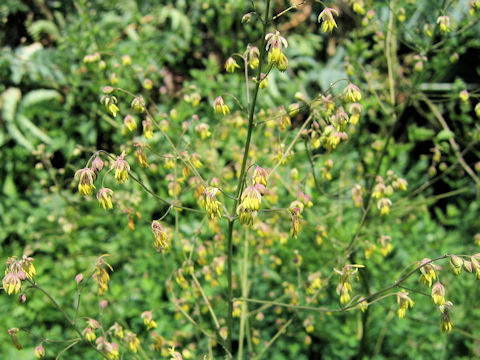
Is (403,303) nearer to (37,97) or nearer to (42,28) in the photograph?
(37,97)

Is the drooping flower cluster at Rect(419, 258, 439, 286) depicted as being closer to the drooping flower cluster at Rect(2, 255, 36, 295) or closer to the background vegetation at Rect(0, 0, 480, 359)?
the background vegetation at Rect(0, 0, 480, 359)

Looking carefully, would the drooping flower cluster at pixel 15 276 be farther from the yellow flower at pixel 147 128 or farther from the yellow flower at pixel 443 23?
the yellow flower at pixel 443 23

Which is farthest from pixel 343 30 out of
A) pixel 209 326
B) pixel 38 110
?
pixel 209 326

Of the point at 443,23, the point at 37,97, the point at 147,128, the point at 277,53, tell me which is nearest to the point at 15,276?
the point at 147,128

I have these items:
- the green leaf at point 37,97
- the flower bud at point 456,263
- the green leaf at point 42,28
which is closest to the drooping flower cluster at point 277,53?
the flower bud at point 456,263

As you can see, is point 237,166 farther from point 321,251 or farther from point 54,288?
point 54,288

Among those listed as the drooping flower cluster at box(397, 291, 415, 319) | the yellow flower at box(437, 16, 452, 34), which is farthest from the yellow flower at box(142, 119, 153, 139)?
the yellow flower at box(437, 16, 452, 34)

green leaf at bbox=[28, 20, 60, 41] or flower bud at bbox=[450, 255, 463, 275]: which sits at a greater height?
flower bud at bbox=[450, 255, 463, 275]

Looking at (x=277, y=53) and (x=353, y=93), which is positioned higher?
(x=277, y=53)
